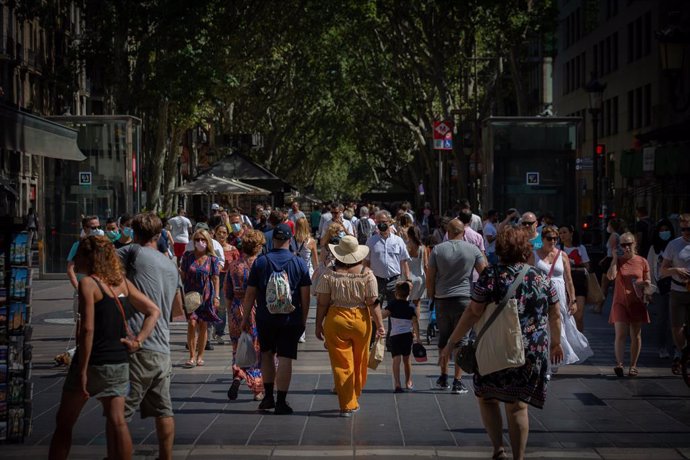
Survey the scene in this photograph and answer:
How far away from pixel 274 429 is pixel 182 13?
76.5ft

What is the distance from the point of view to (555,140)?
28.0 m

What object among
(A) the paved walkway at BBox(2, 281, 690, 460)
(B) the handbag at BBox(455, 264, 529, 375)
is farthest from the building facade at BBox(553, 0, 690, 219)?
(B) the handbag at BBox(455, 264, 529, 375)

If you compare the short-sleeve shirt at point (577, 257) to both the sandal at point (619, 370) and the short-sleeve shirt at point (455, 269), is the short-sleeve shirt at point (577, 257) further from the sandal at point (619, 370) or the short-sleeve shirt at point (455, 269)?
the short-sleeve shirt at point (455, 269)

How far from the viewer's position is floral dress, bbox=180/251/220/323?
1438 cm

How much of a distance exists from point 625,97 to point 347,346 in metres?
43.9

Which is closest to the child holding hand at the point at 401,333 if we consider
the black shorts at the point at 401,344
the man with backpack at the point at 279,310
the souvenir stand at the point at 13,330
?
the black shorts at the point at 401,344

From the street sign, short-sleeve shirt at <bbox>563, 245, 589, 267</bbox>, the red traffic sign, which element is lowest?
short-sleeve shirt at <bbox>563, 245, 589, 267</bbox>

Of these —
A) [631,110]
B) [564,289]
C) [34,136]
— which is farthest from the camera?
[631,110]

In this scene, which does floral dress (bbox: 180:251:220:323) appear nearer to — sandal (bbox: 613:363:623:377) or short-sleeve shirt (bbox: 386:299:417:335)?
short-sleeve shirt (bbox: 386:299:417:335)

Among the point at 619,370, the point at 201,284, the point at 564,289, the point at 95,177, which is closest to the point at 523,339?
the point at 564,289

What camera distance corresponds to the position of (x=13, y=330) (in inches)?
343

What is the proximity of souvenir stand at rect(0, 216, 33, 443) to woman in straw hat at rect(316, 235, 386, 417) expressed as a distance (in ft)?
9.31

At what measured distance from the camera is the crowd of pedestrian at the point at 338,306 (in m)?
7.83

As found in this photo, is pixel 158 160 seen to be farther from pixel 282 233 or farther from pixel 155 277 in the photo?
pixel 155 277
